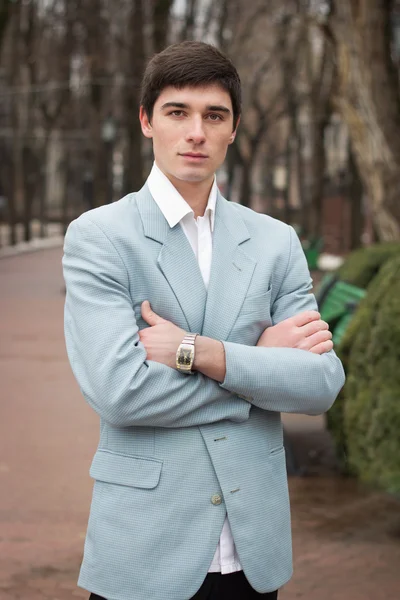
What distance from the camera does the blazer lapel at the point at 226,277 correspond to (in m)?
2.72

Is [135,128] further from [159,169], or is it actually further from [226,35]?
[159,169]

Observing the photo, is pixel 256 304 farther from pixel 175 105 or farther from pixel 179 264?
pixel 175 105

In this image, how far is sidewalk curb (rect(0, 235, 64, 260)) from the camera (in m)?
33.4

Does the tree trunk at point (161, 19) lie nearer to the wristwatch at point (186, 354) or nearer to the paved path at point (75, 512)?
the paved path at point (75, 512)

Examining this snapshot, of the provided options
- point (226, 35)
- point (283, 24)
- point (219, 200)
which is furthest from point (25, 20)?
point (219, 200)

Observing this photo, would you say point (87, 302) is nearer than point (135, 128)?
Yes

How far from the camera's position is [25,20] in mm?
32469

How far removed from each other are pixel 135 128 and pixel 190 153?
21.3 metres

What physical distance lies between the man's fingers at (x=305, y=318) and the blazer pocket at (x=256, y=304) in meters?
0.08

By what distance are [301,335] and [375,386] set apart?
10.4 ft

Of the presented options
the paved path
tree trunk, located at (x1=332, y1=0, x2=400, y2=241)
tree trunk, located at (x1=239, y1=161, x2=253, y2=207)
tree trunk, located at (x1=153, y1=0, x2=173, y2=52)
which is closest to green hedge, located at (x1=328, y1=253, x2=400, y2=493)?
the paved path

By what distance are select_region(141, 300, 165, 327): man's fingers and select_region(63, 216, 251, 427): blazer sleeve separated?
32 millimetres

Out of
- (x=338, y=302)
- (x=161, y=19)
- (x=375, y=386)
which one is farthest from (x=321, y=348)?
(x=161, y=19)

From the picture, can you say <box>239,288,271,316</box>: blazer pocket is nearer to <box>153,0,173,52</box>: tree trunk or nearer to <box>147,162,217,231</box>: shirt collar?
<box>147,162,217,231</box>: shirt collar
